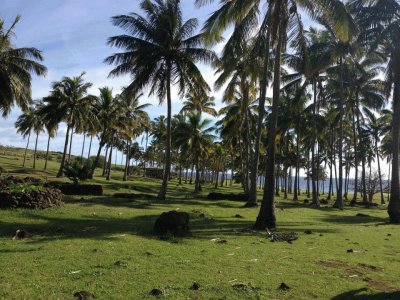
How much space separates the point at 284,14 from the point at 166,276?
13.0 m

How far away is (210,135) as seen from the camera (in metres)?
46.8

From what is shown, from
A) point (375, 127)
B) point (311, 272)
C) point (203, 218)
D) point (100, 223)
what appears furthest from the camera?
point (375, 127)

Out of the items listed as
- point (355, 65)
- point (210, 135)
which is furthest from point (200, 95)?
point (210, 135)

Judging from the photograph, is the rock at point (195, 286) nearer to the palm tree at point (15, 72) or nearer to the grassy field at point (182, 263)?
the grassy field at point (182, 263)

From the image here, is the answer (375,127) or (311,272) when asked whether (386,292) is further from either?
(375,127)

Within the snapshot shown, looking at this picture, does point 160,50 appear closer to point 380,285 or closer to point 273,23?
point 273,23

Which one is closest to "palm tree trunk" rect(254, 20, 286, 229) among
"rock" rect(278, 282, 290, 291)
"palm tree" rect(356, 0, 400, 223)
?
A: "palm tree" rect(356, 0, 400, 223)

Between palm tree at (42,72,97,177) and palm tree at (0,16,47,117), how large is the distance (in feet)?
35.4

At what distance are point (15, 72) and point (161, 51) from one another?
34.7 feet

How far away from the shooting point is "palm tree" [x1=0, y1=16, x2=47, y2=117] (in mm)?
27266

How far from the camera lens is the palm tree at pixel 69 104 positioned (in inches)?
1619

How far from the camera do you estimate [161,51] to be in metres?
26.7

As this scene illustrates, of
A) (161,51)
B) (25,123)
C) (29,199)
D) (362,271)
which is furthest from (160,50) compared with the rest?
(25,123)

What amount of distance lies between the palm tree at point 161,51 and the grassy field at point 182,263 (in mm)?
14069
